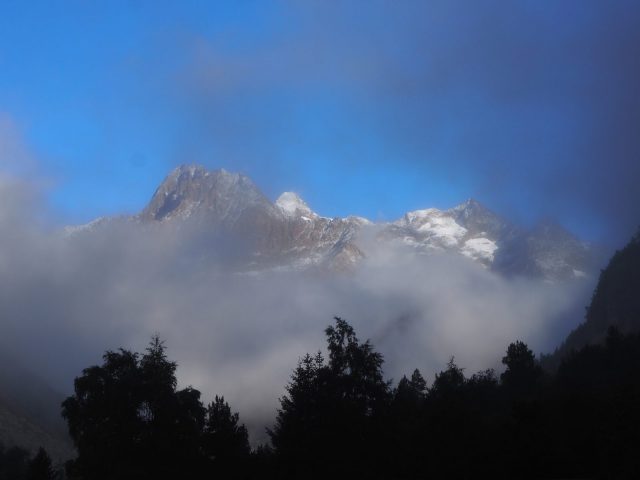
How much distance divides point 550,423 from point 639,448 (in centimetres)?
860

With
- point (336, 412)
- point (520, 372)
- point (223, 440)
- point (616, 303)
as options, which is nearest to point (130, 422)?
point (223, 440)

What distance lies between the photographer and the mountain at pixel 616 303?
17611 cm

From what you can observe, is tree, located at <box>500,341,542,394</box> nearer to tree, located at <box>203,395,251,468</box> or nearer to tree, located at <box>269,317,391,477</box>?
tree, located at <box>269,317,391,477</box>

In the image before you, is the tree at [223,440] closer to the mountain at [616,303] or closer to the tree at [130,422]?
the tree at [130,422]

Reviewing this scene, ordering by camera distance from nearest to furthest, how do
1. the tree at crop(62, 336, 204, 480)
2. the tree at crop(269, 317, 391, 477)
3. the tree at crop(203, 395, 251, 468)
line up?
1. the tree at crop(269, 317, 391, 477)
2. the tree at crop(62, 336, 204, 480)
3. the tree at crop(203, 395, 251, 468)

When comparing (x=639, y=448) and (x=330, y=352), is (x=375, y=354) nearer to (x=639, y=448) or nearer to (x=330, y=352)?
(x=330, y=352)

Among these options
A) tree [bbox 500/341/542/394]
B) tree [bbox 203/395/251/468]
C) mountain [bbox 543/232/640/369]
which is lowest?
tree [bbox 203/395/251/468]

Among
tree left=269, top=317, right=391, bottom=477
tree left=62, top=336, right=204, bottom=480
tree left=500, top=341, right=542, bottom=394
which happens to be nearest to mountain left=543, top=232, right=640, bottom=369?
tree left=500, top=341, right=542, bottom=394

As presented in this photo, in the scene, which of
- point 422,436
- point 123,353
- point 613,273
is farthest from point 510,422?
point 613,273

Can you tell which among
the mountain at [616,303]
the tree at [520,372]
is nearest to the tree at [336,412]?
the tree at [520,372]

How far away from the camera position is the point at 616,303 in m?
185

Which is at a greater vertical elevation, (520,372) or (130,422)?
(520,372)

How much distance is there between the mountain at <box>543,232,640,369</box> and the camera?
17611 cm

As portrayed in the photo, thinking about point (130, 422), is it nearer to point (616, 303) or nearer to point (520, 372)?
point (520, 372)
